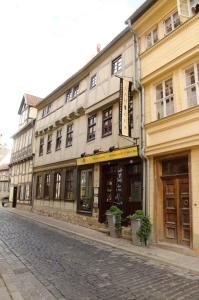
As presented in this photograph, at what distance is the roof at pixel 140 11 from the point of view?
1105cm

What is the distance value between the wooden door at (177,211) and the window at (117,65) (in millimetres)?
6289

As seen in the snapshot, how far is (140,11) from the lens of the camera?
454 inches

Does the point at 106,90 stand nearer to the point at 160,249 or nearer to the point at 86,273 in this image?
the point at 160,249

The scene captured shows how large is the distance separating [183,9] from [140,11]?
2.27 metres

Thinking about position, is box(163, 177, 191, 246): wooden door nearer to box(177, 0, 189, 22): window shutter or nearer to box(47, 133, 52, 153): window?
box(177, 0, 189, 22): window shutter

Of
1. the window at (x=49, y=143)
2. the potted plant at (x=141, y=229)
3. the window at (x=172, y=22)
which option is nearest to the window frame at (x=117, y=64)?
the window at (x=172, y=22)

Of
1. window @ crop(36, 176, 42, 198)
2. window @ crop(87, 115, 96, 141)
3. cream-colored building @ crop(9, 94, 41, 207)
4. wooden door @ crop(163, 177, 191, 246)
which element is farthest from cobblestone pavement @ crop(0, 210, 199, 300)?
cream-colored building @ crop(9, 94, 41, 207)

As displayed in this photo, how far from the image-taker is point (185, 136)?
9180 millimetres

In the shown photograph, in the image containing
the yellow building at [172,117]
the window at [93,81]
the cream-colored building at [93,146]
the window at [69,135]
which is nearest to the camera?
the yellow building at [172,117]

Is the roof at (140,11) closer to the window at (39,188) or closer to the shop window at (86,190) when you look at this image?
the shop window at (86,190)

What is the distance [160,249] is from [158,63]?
6784 millimetres

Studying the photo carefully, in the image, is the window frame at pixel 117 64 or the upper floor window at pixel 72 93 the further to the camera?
the upper floor window at pixel 72 93

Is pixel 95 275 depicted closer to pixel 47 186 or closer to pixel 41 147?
pixel 47 186

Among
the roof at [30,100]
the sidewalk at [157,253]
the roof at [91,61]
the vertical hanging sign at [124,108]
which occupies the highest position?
the roof at [30,100]
